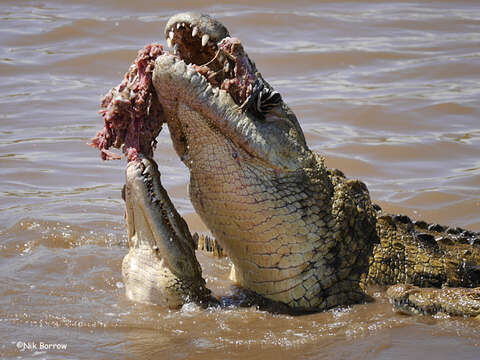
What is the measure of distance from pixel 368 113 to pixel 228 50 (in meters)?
5.12

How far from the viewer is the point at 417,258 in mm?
4527

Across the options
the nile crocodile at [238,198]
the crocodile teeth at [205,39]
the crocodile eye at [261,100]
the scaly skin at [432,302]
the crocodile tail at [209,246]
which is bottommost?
the scaly skin at [432,302]

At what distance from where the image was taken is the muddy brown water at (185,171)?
12.9 ft

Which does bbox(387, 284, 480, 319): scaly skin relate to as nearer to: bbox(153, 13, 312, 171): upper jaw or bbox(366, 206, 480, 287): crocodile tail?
bbox(366, 206, 480, 287): crocodile tail

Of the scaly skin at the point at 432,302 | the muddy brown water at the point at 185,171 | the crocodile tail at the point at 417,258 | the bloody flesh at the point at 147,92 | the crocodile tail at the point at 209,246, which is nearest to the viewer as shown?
the muddy brown water at the point at 185,171

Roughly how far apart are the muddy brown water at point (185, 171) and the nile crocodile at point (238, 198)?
0.16 m

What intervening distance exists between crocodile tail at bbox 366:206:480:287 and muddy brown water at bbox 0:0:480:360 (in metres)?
0.17

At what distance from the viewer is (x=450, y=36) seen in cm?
1195

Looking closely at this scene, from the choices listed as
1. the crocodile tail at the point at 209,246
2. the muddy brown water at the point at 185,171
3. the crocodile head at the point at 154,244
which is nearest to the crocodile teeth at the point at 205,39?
the crocodile head at the point at 154,244

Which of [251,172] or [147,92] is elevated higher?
[147,92]

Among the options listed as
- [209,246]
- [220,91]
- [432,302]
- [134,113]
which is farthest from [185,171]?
[432,302]

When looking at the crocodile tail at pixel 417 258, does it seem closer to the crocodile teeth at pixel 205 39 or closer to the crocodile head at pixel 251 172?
the crocodile head at pixel 251 172

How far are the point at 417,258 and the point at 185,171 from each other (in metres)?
3.32

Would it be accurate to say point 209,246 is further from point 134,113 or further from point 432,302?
point 432,302
